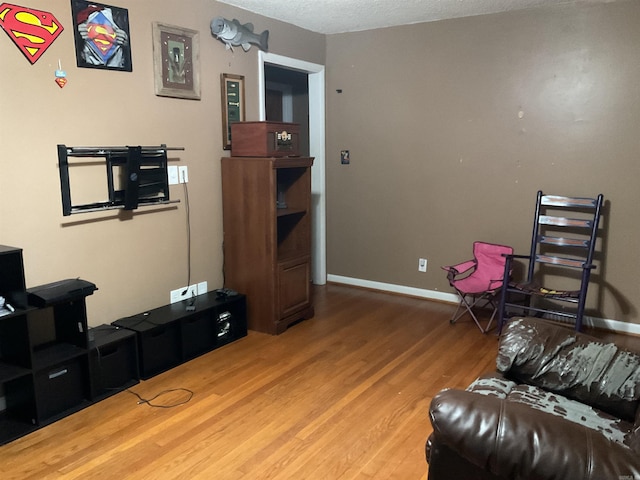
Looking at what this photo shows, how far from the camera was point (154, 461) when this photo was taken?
2.31 meters

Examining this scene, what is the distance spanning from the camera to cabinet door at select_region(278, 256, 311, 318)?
3.82m

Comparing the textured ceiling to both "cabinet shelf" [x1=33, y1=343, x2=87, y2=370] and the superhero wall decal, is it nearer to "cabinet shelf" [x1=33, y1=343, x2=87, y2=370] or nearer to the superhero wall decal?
the superhero wall decal

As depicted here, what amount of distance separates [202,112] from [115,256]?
4.01ft

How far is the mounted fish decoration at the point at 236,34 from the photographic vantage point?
12.1 feet

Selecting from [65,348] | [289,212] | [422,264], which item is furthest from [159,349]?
[422,264]

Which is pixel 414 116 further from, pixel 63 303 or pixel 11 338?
pixel 11 338

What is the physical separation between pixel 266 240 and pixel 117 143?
1188 mm

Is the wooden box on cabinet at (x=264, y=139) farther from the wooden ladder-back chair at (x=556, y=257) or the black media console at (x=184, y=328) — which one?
the wooden ladder-back chair at (x=556, y=257)

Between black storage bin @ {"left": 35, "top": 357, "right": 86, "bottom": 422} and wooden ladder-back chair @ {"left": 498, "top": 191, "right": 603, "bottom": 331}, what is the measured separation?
281 cm

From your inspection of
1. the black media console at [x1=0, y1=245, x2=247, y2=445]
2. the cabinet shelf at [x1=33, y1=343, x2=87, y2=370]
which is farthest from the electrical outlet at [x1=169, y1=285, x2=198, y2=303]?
the cabinet shelf at [x1=33, y1=343, x2=87, y2=370]

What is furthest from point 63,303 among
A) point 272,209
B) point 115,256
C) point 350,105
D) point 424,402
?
point 350,105

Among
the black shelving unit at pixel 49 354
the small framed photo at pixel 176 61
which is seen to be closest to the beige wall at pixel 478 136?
the small framed photo at pixel 176 61

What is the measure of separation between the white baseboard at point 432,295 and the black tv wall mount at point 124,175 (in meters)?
2.22

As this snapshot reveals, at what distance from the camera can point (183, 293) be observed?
373cm
